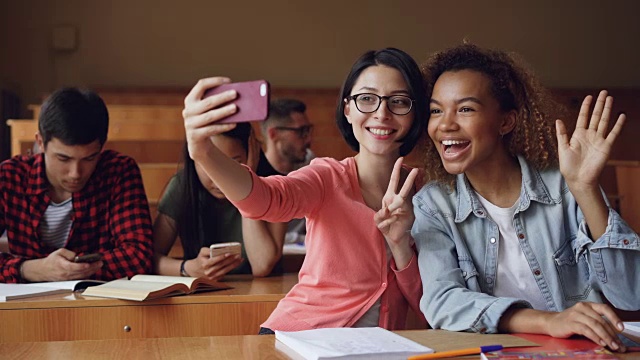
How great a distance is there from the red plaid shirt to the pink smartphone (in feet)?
4.53

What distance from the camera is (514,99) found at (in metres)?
1.95

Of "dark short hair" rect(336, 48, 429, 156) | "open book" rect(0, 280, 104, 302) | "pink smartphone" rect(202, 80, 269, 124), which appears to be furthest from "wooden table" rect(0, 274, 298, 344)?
"pink smartphone" rect(202, 80, 269, 124)

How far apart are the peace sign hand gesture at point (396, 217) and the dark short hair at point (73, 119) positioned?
1212mm

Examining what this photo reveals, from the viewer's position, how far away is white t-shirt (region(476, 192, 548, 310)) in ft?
5.83

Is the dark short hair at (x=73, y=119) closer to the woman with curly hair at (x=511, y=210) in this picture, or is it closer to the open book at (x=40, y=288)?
the open book at (x=40, y=288)

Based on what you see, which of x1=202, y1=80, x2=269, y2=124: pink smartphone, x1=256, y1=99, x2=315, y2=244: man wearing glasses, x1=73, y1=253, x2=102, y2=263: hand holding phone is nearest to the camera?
x1=202, y1=80, x2=269, y2=124: pink smartphone

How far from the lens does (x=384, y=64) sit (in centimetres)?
198

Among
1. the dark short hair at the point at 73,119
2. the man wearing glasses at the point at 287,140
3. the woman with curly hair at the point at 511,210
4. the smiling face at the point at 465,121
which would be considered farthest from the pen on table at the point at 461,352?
the man wearing glasses at the point at 287,140

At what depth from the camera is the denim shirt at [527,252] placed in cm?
167

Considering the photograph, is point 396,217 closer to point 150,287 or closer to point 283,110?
point 150,287

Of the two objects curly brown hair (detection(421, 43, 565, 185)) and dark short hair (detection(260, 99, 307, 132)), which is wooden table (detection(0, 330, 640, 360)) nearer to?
curly brown hair (detection(421, 43, 565, 185))

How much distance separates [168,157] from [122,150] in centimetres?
38

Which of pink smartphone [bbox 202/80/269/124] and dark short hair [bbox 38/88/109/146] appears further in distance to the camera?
dark short hair [bbox 38/88/109/146]

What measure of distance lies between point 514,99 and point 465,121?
0.53 feet
